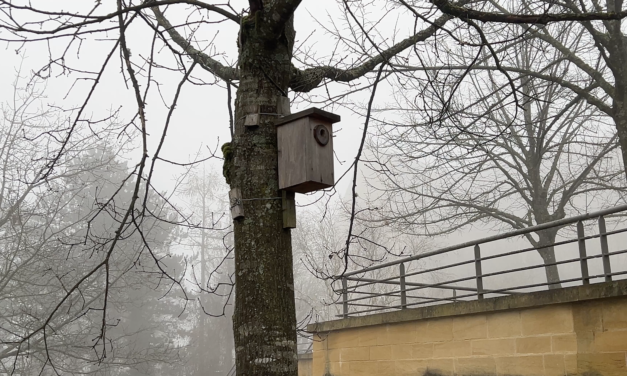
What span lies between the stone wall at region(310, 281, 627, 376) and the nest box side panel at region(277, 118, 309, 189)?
3.92m

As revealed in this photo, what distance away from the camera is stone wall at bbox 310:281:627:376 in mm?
6273

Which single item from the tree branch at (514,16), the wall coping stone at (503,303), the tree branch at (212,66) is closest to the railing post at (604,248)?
the wall coping stone at (503,303)

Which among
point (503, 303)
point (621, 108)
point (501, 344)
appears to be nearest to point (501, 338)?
point (501, 344)

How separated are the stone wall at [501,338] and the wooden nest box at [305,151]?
143 inches

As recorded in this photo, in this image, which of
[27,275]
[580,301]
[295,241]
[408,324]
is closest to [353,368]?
[408,324]

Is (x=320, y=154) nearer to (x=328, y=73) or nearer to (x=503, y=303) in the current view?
(x=328, y=73)

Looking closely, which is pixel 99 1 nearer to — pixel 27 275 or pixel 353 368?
pixel 353 368

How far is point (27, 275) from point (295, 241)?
18.3 m

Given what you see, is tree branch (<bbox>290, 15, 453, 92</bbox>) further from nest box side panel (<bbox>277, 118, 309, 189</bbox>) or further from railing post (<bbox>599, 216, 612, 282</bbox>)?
railing post (<bbox>599, 216, 612, 282</bbox>)

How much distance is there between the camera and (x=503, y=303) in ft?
23.9

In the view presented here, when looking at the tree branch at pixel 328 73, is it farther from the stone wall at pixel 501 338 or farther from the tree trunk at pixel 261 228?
the stone wall at pixel 501 338

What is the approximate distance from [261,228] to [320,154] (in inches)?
27.4

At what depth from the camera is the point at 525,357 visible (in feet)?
23.1

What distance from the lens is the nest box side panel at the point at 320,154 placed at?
3.74 metres
